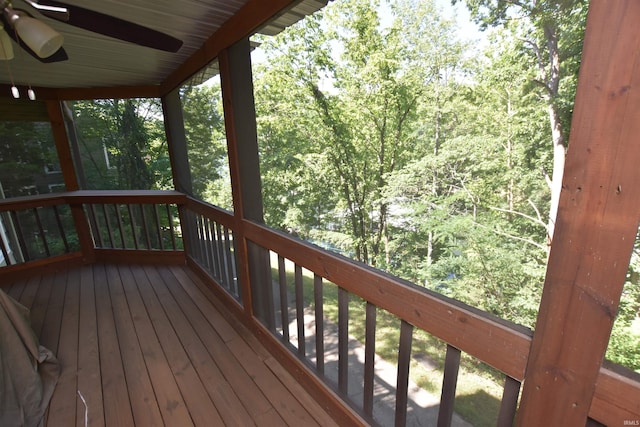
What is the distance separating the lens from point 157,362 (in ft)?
6.51

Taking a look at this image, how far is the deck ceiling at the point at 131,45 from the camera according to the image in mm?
1597

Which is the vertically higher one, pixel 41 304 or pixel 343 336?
pixel 343 336

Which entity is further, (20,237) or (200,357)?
(20,237)

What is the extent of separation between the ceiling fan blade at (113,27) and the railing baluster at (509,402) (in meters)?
1.92

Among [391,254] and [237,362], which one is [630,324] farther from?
[391,254]

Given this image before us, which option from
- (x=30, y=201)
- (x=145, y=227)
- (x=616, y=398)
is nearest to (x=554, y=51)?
(x=616, y=398)

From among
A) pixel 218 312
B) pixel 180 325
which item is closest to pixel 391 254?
pixel 218 312

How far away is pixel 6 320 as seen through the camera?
1607 millimetres

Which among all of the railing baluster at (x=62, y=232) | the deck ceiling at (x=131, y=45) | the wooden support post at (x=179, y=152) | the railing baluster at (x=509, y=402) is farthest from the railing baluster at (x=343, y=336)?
the railing baluster at (x=62, y=232)

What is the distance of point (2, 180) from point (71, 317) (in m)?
2.40

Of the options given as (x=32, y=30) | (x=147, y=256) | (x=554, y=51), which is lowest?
(x=147, y=256)

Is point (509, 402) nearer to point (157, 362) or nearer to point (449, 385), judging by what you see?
point (449, 385)

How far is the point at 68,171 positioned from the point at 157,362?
3.20m

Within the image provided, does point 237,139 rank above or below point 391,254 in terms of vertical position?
above
